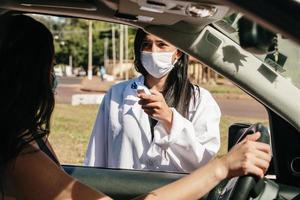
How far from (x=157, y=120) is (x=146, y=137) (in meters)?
0.15

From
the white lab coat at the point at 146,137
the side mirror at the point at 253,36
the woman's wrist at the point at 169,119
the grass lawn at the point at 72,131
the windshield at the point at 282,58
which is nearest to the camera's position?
the side mirror at the point at 253,36

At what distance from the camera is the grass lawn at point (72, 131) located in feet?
30.9

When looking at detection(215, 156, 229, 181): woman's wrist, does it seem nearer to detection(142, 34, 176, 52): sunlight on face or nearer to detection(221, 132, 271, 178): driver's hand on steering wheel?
detection(221, 132, 271, 178): driver's hand on steering wheel

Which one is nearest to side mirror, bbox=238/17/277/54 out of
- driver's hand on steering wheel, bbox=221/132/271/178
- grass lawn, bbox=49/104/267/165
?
driver's hand on steering wheel, bbox=221/132/271/178

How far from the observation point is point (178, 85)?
3.27m

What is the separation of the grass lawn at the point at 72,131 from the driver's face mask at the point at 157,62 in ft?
9.80

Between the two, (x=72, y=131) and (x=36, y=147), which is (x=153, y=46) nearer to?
(x=36, y=147)

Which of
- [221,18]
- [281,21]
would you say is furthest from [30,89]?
[281,21]

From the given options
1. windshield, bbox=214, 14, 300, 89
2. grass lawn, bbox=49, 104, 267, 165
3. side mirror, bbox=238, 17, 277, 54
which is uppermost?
side mirror, bbox=238, 17, 277, 54

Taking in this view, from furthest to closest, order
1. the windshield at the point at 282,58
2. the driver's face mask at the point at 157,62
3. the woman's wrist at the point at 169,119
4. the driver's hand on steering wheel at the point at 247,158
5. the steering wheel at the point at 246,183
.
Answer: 1. the driver's face mask at the point at 157,62
2. the woman's wrist at the point at 169,119
3. the windshield at the point at 282,58
4. the steering wheel at the point at 246,183
5. the driver's hand on steering wheel at the point at 247,158

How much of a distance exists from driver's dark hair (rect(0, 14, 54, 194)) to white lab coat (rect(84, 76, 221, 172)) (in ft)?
3.40

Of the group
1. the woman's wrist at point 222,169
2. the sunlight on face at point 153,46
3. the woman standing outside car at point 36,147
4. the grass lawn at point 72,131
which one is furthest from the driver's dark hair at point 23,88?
the grass lawn at point 72,131

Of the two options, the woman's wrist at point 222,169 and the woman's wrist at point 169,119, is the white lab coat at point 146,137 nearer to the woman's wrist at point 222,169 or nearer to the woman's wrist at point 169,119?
the woman's wrist at point 169,119

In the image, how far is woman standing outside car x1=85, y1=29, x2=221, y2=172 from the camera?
119 inches
